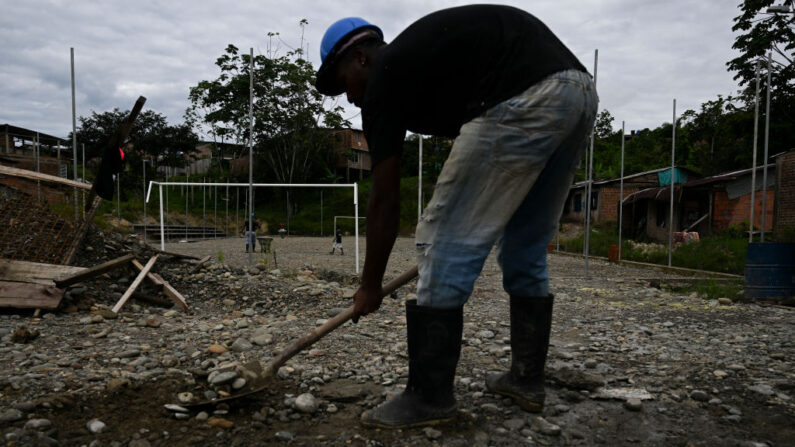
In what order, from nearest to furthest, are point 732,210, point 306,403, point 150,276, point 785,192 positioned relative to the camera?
point 306,403 → point 150,276 → point 785,192 → point 732,210

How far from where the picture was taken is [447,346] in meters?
1.55

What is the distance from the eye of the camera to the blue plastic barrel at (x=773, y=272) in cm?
527

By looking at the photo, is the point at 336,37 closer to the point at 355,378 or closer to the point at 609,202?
the point at 355,378

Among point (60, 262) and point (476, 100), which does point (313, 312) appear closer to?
point (60, 262)

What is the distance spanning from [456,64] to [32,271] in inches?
154

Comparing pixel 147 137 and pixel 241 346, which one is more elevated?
pixel 147 137

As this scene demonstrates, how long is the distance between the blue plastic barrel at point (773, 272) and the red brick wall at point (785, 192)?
24.3 ft

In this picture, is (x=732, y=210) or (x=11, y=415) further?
(x=732, y=210)

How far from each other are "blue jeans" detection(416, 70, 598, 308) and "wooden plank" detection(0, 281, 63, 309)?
343 cm

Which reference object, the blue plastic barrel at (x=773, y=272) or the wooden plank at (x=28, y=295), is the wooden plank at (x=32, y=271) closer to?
the wooden plank at (x=28, y=295)

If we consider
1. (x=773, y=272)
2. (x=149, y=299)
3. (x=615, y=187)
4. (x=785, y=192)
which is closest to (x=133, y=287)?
(x=149, y=299)

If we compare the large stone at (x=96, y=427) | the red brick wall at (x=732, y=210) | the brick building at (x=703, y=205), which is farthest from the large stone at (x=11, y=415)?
the red brick wall at (x=732, y=210)

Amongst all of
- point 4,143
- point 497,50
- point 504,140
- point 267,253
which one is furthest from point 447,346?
point 4,143

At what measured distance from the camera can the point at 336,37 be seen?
1631 millimetres
